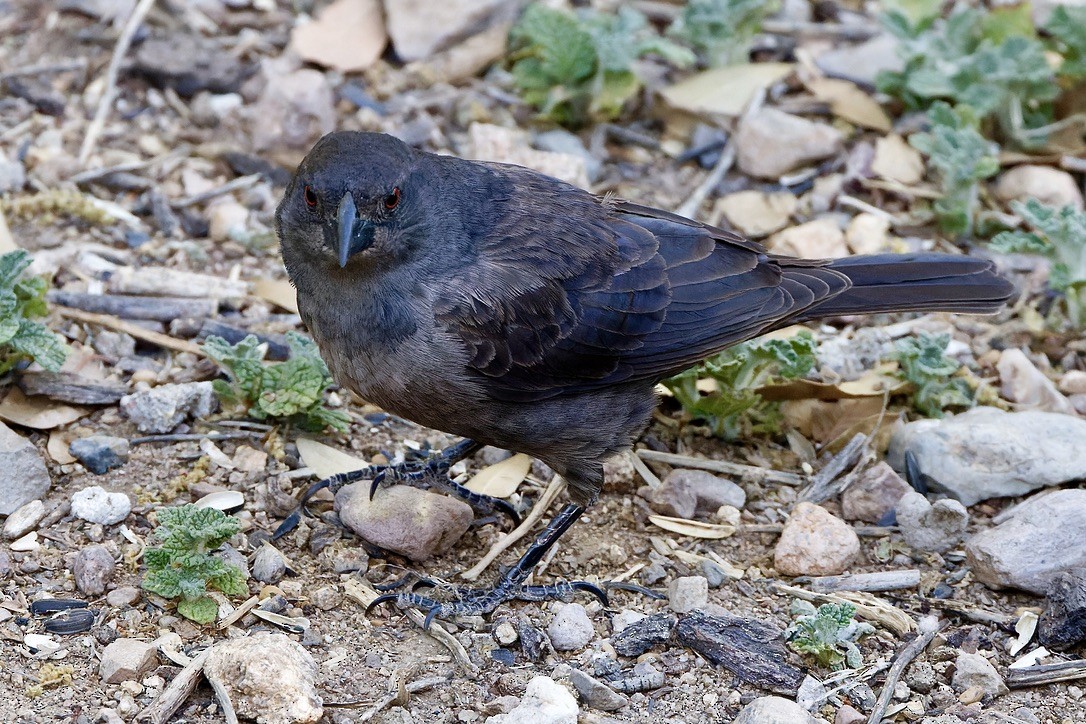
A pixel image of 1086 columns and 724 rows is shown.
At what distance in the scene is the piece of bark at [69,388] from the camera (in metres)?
5.43

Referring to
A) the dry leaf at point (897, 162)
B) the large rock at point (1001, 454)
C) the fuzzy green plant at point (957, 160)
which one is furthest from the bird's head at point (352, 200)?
the dry leaf at point (897, 162)

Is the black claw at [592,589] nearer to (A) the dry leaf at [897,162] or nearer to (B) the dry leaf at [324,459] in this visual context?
(B) the dry leaf at [324,459]

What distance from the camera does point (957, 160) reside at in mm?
6754

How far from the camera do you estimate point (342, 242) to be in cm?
455

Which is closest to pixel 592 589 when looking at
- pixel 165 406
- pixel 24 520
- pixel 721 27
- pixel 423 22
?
pixel 165 406

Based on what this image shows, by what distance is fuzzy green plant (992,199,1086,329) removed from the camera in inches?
239

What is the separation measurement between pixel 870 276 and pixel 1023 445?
38.1 inches

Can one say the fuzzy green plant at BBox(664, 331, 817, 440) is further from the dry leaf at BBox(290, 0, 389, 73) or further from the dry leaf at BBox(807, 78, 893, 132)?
the dry leaf at BBox(290, 0, 389, 73)

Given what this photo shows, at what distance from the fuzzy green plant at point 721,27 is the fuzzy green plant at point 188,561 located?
177 inches

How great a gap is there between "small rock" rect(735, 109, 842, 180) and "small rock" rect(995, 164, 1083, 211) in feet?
3.24

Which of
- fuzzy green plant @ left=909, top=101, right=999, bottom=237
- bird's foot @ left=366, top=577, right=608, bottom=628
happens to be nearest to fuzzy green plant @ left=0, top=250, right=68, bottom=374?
bird's foot @ left=366, top=577, right=608, bottom=628

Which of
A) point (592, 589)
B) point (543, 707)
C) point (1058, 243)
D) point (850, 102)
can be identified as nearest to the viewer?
point (543, 707)

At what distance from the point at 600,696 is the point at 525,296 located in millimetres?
1583

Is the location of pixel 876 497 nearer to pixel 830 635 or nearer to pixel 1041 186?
pixel 830 635
